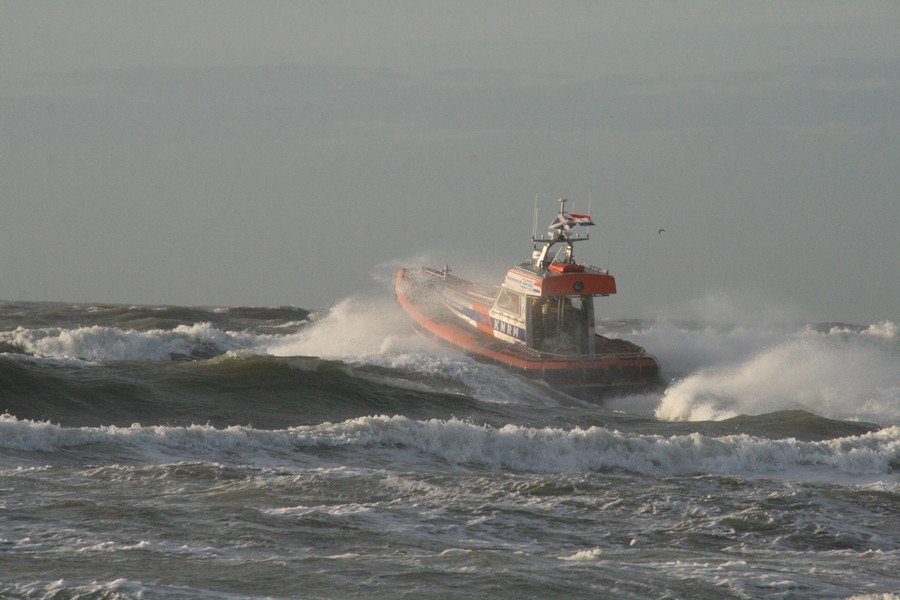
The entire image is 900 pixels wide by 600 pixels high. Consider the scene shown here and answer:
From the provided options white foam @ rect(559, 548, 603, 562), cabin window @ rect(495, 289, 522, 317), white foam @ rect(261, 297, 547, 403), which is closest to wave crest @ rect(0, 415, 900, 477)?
white foam @ rect(559, 548, 603, 562)

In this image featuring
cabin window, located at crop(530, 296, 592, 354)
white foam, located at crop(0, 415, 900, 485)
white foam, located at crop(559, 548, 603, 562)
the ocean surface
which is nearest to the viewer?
the ocean surface

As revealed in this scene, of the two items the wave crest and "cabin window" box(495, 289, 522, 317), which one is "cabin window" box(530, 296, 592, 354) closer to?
"cabin window" box(495, 289, 522, 317)

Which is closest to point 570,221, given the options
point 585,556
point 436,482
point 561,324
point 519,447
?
point 561,324

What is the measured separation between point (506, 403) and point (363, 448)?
6.80m

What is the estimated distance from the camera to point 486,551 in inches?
403

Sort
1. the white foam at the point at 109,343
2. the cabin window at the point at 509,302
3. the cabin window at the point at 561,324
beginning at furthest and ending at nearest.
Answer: the white foam at the point at 109,343 → the cabin window at the point at 509,302 → the cabin window at the point at 561,324

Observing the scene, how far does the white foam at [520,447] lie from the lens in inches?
586

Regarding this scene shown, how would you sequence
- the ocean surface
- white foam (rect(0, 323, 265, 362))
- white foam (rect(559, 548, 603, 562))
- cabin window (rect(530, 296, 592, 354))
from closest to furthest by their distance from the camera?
the ocean surface < white foam (rect(559, 548, 603, 562)) < cabin window (rect(530, 296, 592, 354)) < white foam (rect(0, 323, 265, 362))

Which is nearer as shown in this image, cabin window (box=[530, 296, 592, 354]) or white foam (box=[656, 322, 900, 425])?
white foam (box=[656, 322, 900, 425])

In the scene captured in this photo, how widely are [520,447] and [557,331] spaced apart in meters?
9.74

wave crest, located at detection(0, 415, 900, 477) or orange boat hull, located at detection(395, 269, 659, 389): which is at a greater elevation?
orange boat hull, located at detection(395, 269, 659, 389)

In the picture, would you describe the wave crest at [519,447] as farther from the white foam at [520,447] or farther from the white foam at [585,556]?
the white foam at [585,556]

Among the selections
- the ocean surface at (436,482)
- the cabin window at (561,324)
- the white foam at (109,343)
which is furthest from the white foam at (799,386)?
the white foam at (109,343)

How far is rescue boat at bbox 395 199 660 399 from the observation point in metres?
24.5
